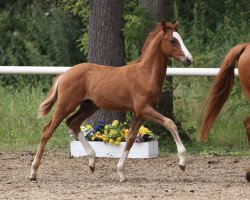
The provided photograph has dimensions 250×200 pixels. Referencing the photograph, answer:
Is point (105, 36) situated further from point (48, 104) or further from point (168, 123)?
point (168, 123)

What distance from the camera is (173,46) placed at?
31.5 ft

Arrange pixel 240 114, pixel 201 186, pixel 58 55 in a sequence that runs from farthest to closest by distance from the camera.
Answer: pixel 58 55 → pixel 240 114 → pixel 201 186

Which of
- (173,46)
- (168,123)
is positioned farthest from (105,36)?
(168,123)

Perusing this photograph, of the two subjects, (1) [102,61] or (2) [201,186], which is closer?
(2) [201,186]

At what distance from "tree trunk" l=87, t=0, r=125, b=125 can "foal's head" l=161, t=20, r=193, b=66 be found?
7.97ft

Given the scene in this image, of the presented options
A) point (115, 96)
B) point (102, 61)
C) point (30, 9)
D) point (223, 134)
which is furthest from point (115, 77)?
point (30, 9)

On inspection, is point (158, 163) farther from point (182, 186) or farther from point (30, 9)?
point (30, 9)

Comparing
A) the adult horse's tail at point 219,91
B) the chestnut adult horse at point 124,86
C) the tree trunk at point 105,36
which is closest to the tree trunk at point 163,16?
the tree trunk at point 105,36

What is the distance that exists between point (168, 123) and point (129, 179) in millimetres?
944

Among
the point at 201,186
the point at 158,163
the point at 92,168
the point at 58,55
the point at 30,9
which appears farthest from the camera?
the point at 30,9

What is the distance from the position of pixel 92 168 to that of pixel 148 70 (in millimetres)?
1236

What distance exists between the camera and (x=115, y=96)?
9844 mm

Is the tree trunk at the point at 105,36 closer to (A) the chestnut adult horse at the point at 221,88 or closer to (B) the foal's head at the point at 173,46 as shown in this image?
(A) the chestnut adult horse at the point at 221,88

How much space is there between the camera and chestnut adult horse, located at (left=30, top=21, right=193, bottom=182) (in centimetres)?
965
